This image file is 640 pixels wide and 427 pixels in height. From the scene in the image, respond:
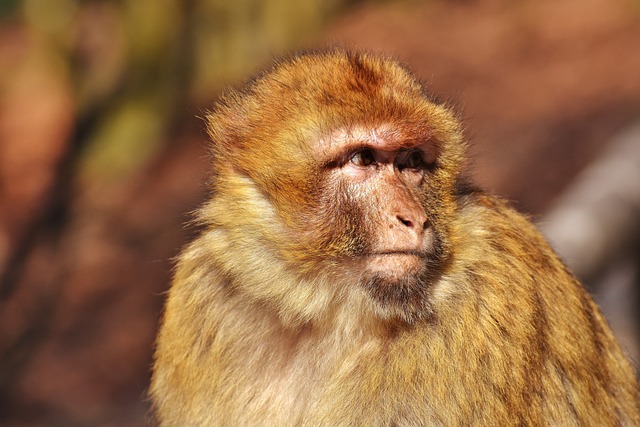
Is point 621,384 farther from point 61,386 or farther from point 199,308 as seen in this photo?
point 61,386

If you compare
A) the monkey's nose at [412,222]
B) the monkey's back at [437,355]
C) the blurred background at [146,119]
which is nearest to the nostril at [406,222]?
the monkey's nose at [412,222]

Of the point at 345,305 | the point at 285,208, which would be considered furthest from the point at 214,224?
the point at 345,305

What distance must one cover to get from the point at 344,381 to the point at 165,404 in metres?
1.02

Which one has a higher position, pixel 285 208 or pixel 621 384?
pixel 285 208

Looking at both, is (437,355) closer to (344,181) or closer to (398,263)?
(398,263)

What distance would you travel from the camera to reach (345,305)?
4.19 m

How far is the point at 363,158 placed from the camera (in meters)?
4.18

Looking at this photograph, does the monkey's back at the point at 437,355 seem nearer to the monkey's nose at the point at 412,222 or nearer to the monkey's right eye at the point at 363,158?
the monkey's nose at the point at 412,222

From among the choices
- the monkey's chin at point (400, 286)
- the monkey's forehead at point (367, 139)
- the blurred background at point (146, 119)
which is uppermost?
the monkey's forehead at point (367, 139)

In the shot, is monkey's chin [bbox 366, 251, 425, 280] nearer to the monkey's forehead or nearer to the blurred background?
the monkey's forehead

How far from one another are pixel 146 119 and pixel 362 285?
11.3 metres

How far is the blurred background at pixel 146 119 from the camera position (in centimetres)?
1199

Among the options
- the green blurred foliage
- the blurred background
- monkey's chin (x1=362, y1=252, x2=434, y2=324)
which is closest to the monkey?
monkey's chin (x1=362, y1=252, x2=434, y2=324)

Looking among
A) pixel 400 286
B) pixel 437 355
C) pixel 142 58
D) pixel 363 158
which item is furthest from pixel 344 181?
pixel 142 58
